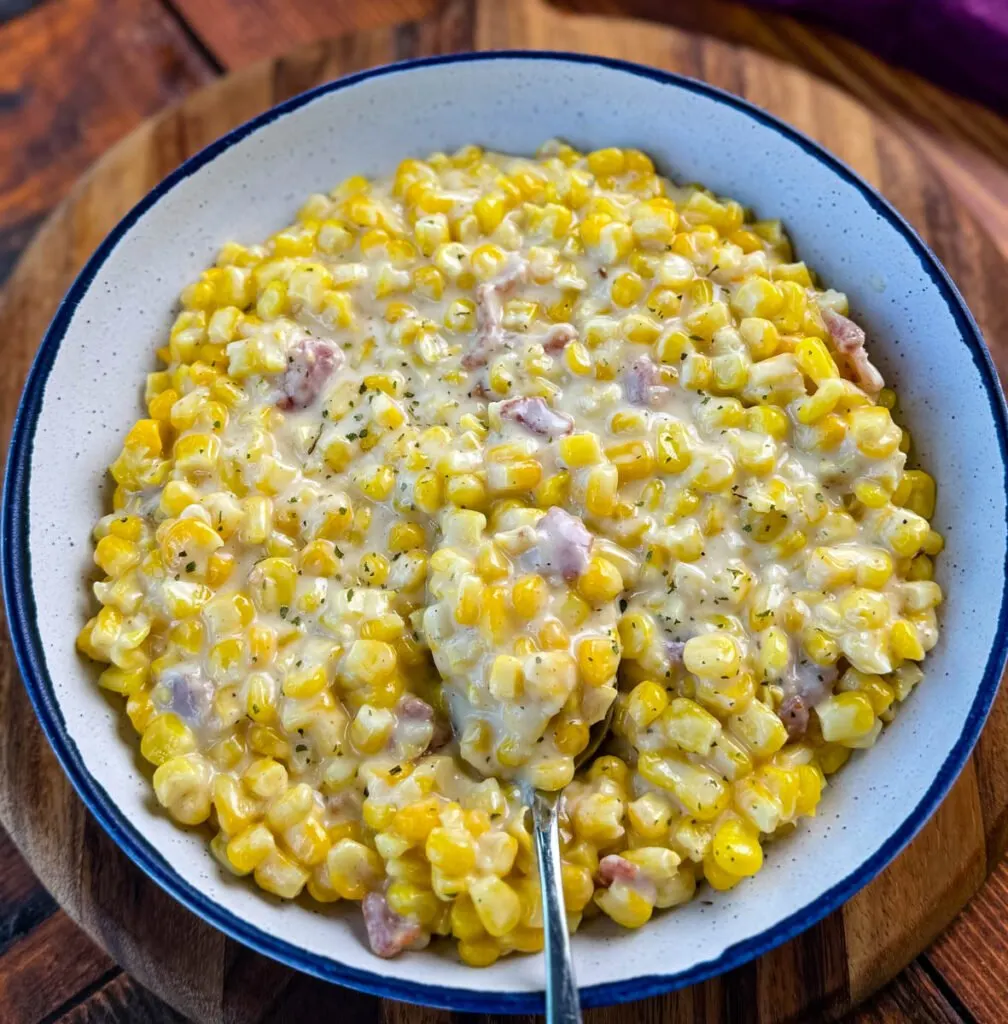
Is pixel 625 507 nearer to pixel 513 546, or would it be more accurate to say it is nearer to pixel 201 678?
pixel 513 546

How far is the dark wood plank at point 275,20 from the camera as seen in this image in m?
4.65

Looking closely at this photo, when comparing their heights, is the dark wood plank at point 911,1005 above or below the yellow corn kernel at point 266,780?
below

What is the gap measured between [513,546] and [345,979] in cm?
114

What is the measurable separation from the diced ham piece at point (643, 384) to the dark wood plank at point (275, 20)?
2.46 meters

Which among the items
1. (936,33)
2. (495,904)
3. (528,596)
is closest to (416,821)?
(495,904)

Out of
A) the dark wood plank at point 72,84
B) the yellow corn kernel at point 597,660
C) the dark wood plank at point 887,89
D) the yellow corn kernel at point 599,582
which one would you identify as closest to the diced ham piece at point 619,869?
the yellow corn kernel at point 597,660

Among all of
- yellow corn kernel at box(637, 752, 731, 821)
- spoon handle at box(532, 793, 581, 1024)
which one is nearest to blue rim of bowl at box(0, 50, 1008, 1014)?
spoon handle at box(532, 793, 581, 1024)

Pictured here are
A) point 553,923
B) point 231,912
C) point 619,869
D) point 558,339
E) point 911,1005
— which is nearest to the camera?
point 553,923

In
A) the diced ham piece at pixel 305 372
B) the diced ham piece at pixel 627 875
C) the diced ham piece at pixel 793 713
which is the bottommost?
the diced ham piece at pixel 627 875

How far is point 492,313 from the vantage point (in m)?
3.26

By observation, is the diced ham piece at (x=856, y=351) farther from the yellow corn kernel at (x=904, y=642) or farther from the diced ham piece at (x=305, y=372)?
the diced ham piece at (x=305, y=372)

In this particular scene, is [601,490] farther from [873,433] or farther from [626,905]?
[626,905]

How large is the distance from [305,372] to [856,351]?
5.48 feet

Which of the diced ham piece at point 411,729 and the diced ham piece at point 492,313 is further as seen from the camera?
the diced ham piece at point 492,313
